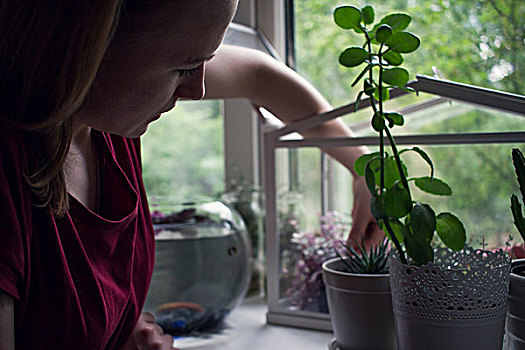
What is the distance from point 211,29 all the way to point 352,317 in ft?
1.35

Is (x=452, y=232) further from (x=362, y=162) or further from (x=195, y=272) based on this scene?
(x=195, y=272)

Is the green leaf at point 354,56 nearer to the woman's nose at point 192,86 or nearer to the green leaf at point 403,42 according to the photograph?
the green leaf at point 403,42

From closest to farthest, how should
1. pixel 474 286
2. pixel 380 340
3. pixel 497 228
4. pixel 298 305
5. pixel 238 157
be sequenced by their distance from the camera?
pixel 474 286 → pixel 380 340 → pixel 298 305 → pixel 497 228 → pixel 238 157

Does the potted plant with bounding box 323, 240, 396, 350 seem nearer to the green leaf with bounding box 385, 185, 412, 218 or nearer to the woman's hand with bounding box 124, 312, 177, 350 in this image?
the green leaf with bounding box 385, 185, 412, 218

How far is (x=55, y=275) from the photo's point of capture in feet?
1.66

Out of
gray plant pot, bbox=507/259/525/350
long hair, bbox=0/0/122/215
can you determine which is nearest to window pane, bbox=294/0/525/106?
gray plant pot, bbox=507/259/525/350

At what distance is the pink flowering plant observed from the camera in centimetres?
87

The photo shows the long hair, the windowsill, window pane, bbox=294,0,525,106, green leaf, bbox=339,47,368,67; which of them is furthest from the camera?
window pane, bbox=294,0,525,106

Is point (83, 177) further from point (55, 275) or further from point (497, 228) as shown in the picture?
point (497, 228)

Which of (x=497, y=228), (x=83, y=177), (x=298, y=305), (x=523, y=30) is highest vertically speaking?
(x=523, y=30)

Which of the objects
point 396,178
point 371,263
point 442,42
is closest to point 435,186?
point 396,178

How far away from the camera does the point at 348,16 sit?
0.62m

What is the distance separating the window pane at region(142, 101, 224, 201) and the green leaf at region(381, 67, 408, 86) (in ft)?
2.56

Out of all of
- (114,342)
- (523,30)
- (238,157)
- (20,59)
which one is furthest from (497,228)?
(20,59)
